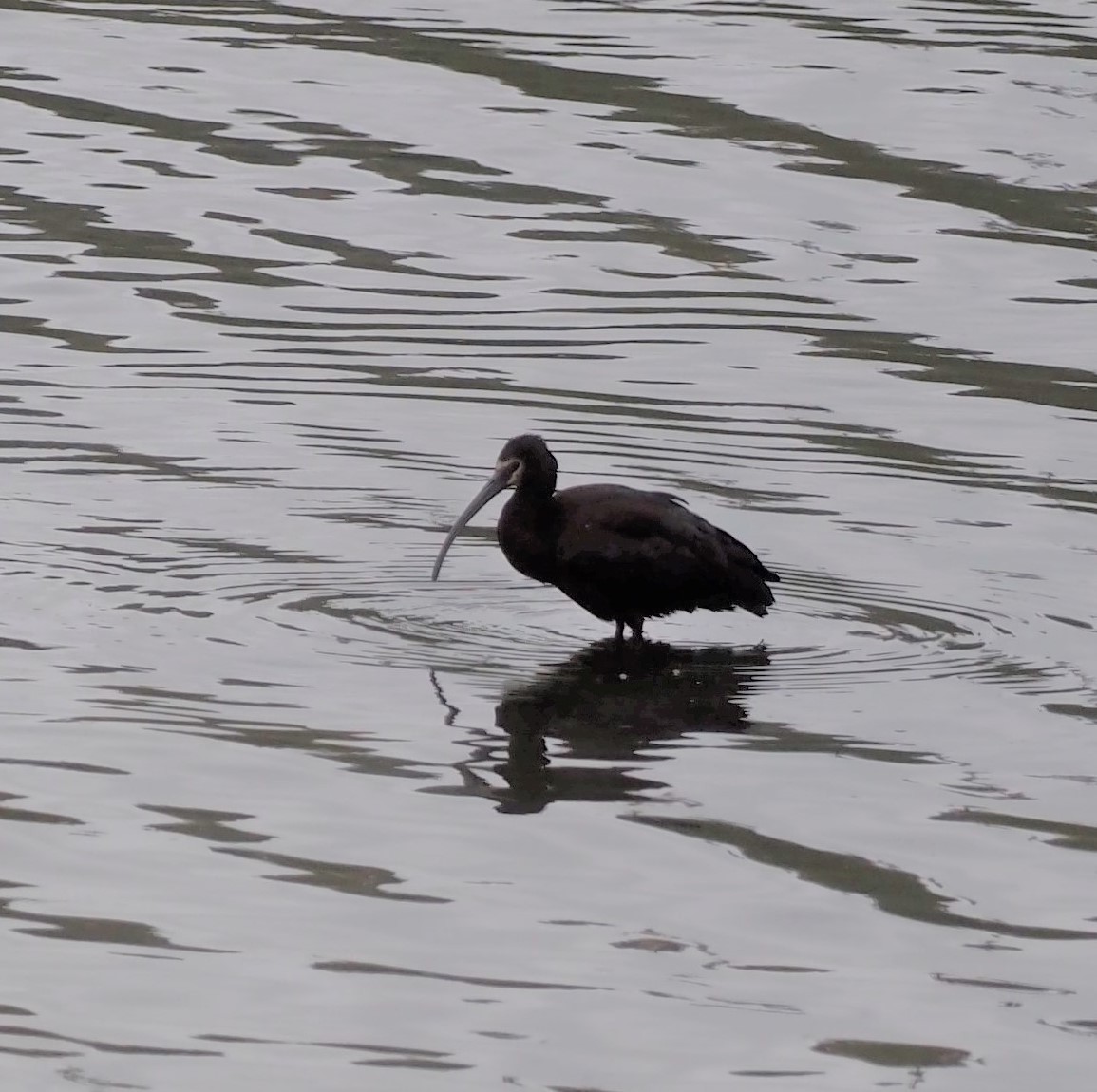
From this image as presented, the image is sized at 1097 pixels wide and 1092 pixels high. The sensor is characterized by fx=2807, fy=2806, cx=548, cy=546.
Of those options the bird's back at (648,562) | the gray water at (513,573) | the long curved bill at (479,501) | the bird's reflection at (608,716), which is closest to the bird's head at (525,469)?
the long curved bill at (479,501)

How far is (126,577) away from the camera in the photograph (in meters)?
11.4

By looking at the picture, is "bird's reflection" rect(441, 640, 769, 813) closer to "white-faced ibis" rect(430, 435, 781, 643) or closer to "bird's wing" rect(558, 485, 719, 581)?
"white-faced ibis" rect(430, 435, 781, 643)

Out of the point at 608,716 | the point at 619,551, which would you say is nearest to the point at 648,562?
the point at 619,551

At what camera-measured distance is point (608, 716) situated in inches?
399

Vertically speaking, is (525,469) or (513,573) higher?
(525,469)

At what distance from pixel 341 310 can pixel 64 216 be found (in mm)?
2663

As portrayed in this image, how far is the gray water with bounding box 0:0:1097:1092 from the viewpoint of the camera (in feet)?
23.9

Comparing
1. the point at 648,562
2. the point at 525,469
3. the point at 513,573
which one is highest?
the point at 525,469

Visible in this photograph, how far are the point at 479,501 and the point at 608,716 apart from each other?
71.4 inches

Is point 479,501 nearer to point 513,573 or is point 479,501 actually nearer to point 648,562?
point 513,573

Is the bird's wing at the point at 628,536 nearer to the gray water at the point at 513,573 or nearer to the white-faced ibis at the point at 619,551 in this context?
the white-faced ibis at the point at 619,551

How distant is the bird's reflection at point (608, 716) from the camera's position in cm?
912

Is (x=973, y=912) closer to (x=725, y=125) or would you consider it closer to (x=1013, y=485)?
(x=1013, y=485)

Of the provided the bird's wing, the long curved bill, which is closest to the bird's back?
the bird's wing
